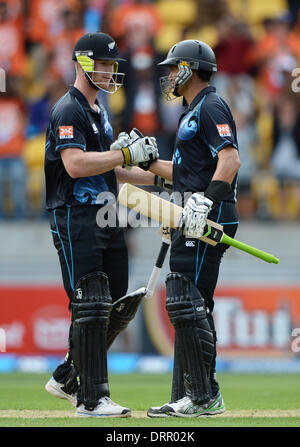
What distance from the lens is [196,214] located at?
18.0 feet

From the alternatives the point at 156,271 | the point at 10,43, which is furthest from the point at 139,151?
the point at 10,43

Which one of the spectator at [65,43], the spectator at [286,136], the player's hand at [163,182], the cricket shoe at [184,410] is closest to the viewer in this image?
the cricket shoe at [184,410]

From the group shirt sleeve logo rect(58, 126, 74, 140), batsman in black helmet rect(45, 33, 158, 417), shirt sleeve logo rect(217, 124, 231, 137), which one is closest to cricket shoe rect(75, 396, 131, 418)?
batsman in black helmet rect(45, 33, 158, 417)

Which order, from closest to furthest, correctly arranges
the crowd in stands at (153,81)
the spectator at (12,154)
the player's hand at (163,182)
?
1. the player's hand at (163,182)
2. the spectator at (12,154)
3. the crowd in stands at (153,81)

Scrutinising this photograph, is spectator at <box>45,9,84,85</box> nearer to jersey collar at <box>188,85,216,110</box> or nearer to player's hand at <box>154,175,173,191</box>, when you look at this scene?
player's hand at <box>154,175,173,191</box>

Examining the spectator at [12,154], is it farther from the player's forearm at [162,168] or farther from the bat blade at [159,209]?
the bat blade at [159,209]

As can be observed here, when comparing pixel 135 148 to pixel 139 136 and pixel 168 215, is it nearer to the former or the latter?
pixel 139 136

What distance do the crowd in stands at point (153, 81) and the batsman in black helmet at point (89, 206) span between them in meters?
5.83

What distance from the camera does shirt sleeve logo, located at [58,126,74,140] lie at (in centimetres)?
572

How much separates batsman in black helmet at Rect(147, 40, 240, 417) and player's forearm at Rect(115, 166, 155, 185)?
57 centimetres

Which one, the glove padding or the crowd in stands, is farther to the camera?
the crowd in stands

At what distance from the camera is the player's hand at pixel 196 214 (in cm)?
548

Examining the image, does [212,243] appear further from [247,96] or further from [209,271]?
[247,96]

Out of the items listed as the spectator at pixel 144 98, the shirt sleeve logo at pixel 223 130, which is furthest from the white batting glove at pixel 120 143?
the spectator at pixel 144 98
